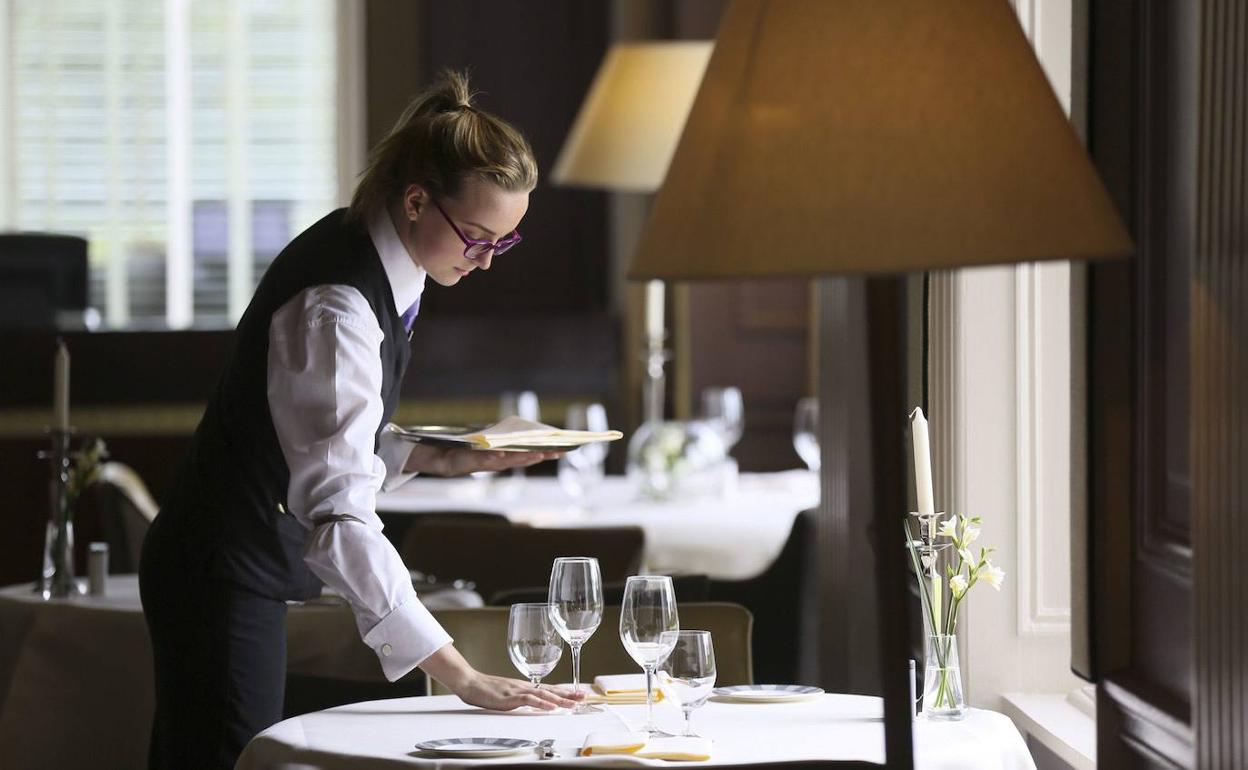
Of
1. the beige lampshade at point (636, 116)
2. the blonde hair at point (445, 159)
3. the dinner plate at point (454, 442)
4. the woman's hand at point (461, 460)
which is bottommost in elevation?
the woman's hand at point (461, 460)

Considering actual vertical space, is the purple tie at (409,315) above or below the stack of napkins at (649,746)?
above

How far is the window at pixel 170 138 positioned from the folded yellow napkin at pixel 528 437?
5.88 meters

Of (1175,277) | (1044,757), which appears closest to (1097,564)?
(1175,277)

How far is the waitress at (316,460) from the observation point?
2170 millimetres

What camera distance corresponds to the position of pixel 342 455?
2.18 meters

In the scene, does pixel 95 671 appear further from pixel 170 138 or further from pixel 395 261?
pixel 170 138

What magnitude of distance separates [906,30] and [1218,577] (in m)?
0.57

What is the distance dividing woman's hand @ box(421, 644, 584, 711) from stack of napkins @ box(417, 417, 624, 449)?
0.46m

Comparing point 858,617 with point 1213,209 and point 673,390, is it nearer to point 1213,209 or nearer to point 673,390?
point 1213,209

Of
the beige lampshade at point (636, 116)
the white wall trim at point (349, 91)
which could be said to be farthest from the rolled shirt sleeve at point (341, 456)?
the white wall trim at point (349, 91)

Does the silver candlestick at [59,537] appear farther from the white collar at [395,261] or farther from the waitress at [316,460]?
the white collar at [395,261]

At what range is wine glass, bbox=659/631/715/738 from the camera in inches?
76.6

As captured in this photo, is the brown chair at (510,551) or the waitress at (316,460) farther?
the brown chair at (510,551)

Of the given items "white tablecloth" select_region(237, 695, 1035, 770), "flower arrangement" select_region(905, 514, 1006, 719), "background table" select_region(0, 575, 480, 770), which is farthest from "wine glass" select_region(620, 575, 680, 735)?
"background table" select_region(0, 575, 480, 770)
